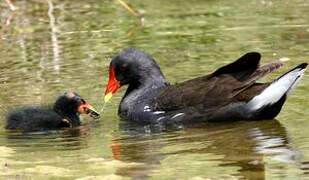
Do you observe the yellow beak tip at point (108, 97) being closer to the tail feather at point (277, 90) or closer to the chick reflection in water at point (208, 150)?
the chick reflection in water at point (208, 150)

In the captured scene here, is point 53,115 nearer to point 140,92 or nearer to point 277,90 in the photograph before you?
point 140,92

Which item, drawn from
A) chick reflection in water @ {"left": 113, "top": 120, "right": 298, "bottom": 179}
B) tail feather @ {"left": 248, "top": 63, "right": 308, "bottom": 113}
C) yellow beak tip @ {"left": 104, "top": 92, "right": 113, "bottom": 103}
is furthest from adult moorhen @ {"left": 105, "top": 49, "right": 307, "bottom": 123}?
yellow beak tip @ {"left": 104, "top": 92, "right": 113, "bottom": 103}

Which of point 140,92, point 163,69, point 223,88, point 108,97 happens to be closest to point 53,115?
point 108,97

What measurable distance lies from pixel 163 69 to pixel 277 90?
10.7 ft

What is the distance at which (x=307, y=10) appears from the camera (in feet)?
55.7

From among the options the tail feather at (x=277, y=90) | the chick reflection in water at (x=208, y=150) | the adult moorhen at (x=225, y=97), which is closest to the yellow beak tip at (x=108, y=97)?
the adult moorhen at (x=225, y=97)

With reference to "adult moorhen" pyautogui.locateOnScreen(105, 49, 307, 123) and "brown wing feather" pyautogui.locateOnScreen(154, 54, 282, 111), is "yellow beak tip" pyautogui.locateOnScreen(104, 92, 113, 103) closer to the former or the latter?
Answer: "adult moorhen" pyautogui.locateOnScreen(105, 49, 307, 123)

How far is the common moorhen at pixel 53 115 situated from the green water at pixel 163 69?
171mm

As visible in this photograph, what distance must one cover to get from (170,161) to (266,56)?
5.02m

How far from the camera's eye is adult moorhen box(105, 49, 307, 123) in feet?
31.9

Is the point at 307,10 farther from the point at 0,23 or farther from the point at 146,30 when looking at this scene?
the point at 0,23

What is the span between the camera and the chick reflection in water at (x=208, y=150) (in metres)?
7.85

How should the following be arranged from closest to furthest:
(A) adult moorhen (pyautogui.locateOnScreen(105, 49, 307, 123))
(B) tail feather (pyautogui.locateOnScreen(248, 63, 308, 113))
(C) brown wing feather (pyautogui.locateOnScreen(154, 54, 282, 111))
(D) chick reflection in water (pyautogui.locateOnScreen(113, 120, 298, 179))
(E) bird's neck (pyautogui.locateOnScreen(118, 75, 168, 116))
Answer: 1. (D) chick reflection in water (pyautogui.locateOnScreen(113, 120, 298, 179))
2. (B) tail feather (pyautogui.locateOnScreen(248, 63, 308, 113))
3. (A) adult moorhen (pyautogui.locateOnScreen(105, 49, 307, 123))
4. (C) brown wing feather (pyautogui.locateOnScreen(154, 54, 282, 111))
5. (E) bird's neck (pyautogui.locateOnScreen(118, 75, 168, 116))

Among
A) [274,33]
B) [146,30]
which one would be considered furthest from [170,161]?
[146,30]
